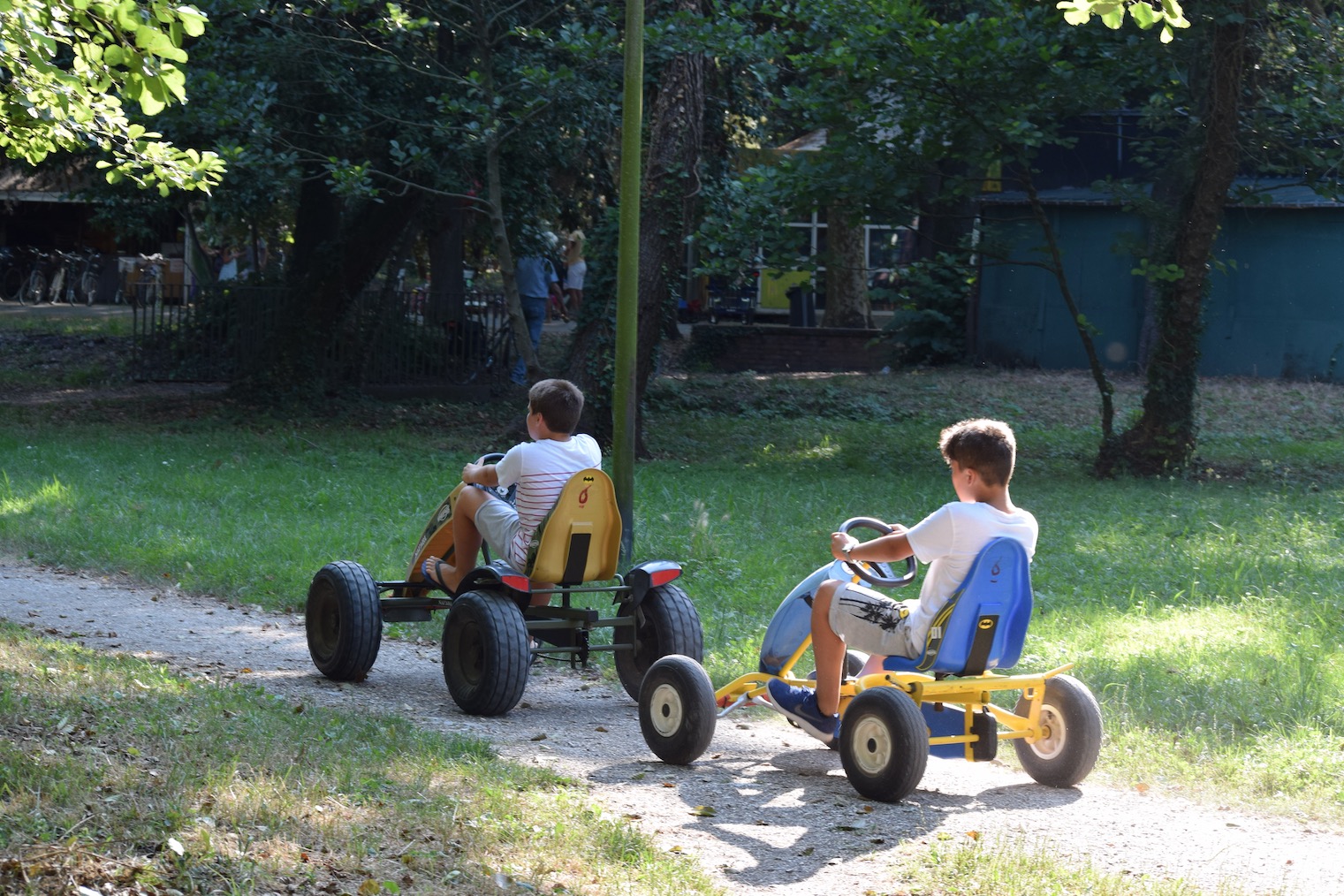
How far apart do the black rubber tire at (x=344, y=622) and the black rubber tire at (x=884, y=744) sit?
2.60 metres

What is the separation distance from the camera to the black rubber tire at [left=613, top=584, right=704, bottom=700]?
6.66 meters

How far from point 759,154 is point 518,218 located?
11673mm

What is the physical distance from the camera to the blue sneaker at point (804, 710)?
5773 millimetres

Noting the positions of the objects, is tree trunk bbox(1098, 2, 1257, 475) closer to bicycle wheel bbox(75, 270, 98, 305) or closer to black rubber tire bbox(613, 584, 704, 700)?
black rubber tire bbox(613, 584, 704, 700)

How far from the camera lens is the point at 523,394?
21312 mm

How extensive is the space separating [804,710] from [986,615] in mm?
930

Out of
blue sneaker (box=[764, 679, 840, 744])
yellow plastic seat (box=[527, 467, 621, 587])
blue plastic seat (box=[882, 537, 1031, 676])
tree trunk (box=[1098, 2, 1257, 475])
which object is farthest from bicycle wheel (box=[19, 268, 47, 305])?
blue plastic seat (box=[882, 537, 1031, 676])

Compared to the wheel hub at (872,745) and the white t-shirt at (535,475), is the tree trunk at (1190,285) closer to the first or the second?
the white t-shirt at (535,475)

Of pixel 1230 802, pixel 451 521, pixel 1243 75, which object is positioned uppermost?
pixel 1243 75

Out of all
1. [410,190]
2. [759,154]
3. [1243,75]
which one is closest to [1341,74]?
[1243,75]

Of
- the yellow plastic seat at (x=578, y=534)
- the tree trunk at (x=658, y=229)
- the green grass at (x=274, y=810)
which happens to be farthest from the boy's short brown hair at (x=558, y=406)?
the tree trunk at (x=658, y=229)

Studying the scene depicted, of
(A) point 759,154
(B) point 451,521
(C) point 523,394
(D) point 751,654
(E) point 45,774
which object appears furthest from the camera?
(A) point 759,154

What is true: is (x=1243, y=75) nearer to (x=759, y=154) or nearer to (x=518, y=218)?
(x=518, y=218)

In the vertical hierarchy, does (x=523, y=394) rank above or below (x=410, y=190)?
below
